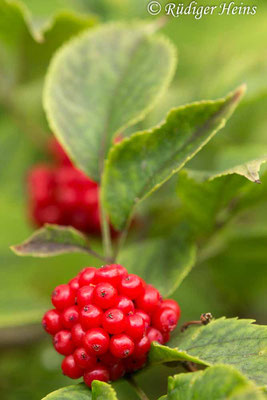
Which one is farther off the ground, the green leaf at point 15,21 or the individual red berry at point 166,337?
the green leaf at point 15,21

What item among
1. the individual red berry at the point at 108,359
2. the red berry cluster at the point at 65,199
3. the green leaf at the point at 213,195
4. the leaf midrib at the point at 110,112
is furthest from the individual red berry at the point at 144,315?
the red berry cluster at the point at 65,199

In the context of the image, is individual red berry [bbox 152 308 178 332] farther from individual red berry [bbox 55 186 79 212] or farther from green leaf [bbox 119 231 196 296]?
individual red berry [bbox 55 186 79 212]

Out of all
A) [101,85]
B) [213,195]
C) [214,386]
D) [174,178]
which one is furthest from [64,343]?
[174,178]

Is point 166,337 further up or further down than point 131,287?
further down

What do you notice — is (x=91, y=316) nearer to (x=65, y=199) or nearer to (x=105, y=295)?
(x=105, y=295)

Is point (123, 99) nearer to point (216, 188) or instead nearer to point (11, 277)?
point (216, 188)

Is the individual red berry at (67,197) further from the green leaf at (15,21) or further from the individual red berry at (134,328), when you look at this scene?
the individual red berry at (134,328)
